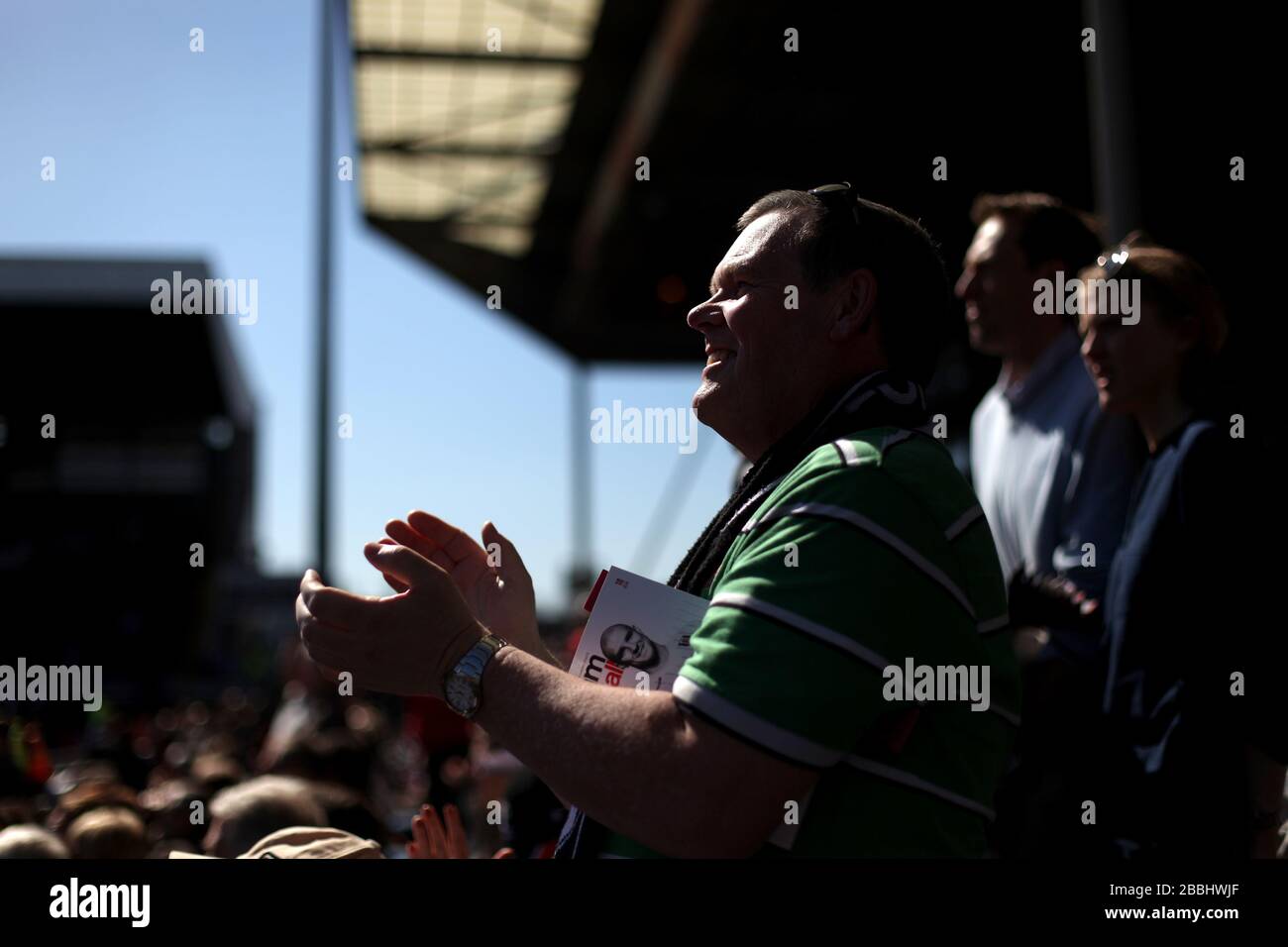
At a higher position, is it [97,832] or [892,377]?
[892,377]

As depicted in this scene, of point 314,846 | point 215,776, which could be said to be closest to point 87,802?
point 215,776

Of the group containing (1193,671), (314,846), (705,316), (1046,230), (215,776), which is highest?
(1046,230)

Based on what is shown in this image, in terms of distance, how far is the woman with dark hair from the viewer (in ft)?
8.30

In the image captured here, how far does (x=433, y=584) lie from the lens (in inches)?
60.6

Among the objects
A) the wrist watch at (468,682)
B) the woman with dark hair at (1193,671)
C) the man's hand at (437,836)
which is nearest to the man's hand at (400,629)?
the wrist watch at (468,682)

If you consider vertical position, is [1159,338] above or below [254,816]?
above

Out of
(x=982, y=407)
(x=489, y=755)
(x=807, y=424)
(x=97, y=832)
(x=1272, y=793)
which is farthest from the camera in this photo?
(x=489, y=755)

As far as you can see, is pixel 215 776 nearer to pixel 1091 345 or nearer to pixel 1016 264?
pixel 1016 264

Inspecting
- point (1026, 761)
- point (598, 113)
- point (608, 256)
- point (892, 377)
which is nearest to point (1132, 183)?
point (1026, 761)

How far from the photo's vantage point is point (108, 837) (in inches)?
135

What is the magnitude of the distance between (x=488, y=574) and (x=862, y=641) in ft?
2.36

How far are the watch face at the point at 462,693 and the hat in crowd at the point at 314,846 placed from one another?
0.89 m
